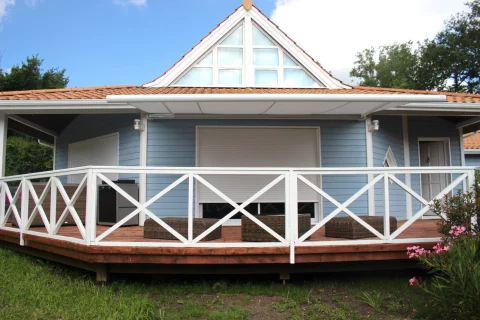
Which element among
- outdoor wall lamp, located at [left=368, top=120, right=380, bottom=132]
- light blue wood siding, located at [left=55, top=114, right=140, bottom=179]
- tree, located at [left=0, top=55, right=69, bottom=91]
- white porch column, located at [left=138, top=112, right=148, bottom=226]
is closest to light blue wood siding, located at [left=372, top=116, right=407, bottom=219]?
outdoor wall lamp, located at [left=368, top=120, right=380, bottom=132]

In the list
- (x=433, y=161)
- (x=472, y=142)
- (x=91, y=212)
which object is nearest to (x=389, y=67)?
(x=472, y=142)

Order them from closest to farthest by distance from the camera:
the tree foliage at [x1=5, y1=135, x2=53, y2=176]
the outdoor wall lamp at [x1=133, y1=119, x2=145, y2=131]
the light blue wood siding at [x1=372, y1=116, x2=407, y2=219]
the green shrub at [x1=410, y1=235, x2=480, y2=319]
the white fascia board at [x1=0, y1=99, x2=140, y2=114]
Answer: the green shrub at [x1=410, y1=235, x2=480, y2=319] < the white fascia board at [x1=0, y1=99, x2=140, y2=114] < the outdoor wall lamp at [x1=133, y1=119, x2=145, y2=131] < the light blue wood siding at [x1=372, y1=116, x2=407, y2=219] < the tree foliage at [x1=5, y1=135, x2=53, y2=176]

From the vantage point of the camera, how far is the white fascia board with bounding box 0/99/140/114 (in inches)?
261

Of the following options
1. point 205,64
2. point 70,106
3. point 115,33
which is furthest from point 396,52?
point 70,106

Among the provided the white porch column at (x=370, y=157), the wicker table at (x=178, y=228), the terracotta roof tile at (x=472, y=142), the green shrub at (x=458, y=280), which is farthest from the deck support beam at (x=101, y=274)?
the terracotta roof tile at (x=472, y=142)

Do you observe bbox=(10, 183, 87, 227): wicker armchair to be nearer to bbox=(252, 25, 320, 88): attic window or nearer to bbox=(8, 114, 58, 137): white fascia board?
bbox=(8, 114, 58, 137): white fascia board

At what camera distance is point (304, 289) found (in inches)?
192

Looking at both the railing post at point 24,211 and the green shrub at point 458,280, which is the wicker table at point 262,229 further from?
the railing post at point 24,211

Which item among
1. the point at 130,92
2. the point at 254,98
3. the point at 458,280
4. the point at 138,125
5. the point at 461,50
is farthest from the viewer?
the point at 461,50

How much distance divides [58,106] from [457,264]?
632 centimetres

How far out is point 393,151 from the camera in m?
8.20

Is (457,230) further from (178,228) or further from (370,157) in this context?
(370,157)

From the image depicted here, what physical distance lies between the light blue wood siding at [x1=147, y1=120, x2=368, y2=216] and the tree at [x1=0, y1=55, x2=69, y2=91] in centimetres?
1846

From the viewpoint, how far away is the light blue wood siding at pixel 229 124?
7254 mm
